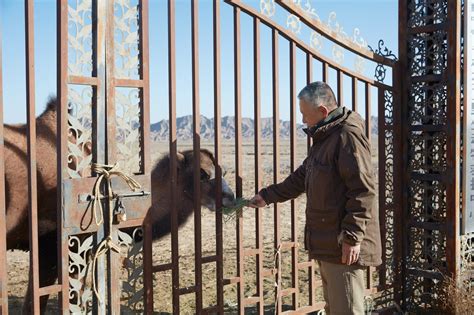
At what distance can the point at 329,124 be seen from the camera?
4059 mm

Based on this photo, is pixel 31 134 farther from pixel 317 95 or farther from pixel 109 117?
pixel 317 95

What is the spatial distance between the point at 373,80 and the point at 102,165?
295 centimetres

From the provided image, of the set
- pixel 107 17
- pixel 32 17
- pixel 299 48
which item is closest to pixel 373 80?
pixel 299 48

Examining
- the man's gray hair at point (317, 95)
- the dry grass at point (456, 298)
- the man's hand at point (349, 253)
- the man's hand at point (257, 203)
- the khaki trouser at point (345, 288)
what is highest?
the man's gray hair at point (317, 95)

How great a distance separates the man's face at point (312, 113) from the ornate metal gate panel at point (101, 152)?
1.05 m

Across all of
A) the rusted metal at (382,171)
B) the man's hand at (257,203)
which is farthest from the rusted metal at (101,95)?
the rusted metal at (382,171)

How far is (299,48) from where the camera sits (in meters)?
5.12

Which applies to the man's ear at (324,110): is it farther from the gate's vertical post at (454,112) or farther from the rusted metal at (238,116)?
→ the gate's vertical post at (454,112)

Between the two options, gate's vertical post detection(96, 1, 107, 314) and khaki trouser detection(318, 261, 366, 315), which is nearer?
gate's vertical post detection(96, 1, 107, 314)

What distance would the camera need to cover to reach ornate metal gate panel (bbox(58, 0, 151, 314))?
3625mm

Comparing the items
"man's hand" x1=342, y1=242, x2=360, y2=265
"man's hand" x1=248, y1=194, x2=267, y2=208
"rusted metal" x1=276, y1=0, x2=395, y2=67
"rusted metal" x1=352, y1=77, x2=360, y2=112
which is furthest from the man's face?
"rusted metal" x1=352, y1=77, x2=360, y2=112

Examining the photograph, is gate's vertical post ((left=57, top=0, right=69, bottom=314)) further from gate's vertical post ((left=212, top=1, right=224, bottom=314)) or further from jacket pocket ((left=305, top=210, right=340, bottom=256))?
jacket pocket ((left=305, top=210, right=340, bottom=256))

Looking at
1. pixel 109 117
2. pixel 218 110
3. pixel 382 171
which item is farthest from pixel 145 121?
pixel 382 171

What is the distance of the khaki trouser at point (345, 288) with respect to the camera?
4.08 m
